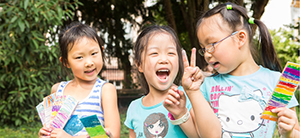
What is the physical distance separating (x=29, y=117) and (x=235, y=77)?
4.53 metres

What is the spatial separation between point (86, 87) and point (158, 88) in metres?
0.67

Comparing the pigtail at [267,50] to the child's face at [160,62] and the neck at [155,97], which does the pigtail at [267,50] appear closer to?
the child's face at [160,62]

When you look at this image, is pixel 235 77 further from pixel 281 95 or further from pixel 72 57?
pixel 72 57

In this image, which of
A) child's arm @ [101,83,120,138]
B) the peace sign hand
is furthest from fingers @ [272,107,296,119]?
child's arm @ [101,83,120,138]

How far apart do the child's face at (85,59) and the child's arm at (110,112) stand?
175 millimetres

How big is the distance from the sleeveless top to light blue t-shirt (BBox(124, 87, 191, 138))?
0.32 m

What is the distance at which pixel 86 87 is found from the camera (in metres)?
2.24

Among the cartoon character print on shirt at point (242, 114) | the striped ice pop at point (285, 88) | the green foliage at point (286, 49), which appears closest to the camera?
the striped ice pop at point (285, 88)

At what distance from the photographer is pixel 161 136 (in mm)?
1833

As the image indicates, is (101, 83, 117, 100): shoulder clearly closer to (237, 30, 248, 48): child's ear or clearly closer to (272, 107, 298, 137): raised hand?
(237, 30, 248, 48): child's ear

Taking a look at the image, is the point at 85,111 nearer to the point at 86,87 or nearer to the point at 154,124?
the point at 86,87

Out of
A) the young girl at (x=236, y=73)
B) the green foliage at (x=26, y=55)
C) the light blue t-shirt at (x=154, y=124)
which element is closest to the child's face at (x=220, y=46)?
the young girl at (x=236, y=73)

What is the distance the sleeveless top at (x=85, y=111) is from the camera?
2.05 metres

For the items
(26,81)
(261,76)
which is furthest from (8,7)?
(261,76)
